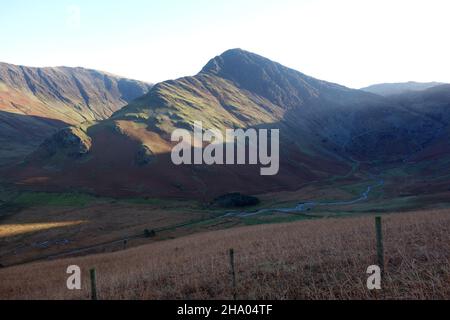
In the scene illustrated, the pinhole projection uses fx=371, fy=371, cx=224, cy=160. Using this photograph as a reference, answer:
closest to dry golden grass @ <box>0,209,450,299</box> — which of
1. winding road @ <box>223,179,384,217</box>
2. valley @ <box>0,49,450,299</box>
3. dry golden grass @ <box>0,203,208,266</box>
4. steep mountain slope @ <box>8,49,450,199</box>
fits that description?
valley @ <box>0,49,450,299</box>

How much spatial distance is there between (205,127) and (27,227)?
76.3 meters

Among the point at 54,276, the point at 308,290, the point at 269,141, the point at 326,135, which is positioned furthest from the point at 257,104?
the point at 308,290

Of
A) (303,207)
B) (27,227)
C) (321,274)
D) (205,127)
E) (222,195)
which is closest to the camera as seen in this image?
(321,274)

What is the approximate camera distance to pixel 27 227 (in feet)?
201

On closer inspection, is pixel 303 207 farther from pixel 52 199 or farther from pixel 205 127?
pixel 205 127

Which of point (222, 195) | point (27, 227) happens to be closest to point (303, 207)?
point (222, 195)

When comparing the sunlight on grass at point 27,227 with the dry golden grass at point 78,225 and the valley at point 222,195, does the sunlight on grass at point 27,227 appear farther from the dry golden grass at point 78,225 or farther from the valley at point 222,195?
the valley at point 222,195

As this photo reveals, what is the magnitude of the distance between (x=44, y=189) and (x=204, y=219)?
138 feet

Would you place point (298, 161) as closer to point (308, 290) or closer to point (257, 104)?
point (257, 104)

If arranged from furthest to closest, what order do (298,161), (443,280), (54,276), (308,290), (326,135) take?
1. (326,135)
2. (298,161)
3. (54,276)
4. (308,290)
5. (443,280)

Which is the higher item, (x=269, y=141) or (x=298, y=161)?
(x=269, y=141)

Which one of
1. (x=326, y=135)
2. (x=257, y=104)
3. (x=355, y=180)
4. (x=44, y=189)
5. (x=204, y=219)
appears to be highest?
(x=257, y=104)

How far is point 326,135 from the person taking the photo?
178m

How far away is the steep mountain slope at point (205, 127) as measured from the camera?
9438cm
